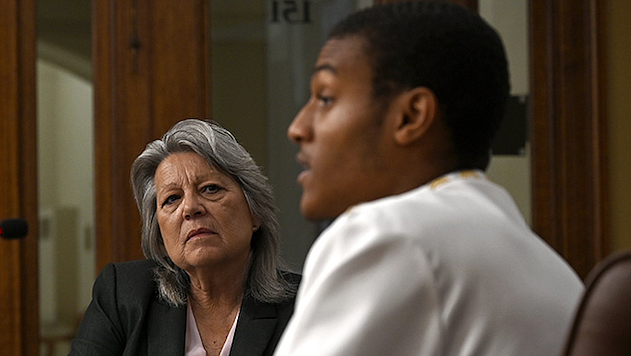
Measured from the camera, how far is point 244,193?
2.08 meters

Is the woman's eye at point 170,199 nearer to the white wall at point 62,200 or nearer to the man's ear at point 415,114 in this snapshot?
the white wall at point 62,200

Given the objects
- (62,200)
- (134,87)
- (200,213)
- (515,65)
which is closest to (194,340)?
(200,213)

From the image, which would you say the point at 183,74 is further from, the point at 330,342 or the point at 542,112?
the point at 330,342

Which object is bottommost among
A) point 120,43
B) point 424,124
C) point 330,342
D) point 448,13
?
point 330,342

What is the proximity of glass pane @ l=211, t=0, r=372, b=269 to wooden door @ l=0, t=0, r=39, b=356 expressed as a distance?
60 centimetres

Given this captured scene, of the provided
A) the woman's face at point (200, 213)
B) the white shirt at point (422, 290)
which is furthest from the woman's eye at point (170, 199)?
the white shirt at point (422, 290)

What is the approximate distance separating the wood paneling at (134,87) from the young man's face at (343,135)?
2.15 m

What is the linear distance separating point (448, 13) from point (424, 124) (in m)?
0.11

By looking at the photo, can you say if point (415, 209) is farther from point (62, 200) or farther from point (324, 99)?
point (62, 200)

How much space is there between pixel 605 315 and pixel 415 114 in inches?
9.4

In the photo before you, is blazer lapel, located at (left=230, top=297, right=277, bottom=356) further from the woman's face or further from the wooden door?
the wooden door

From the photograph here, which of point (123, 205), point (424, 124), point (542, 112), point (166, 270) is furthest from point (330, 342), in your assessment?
point (542, 112)

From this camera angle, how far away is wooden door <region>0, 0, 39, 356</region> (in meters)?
2.84

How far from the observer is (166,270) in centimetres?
208
